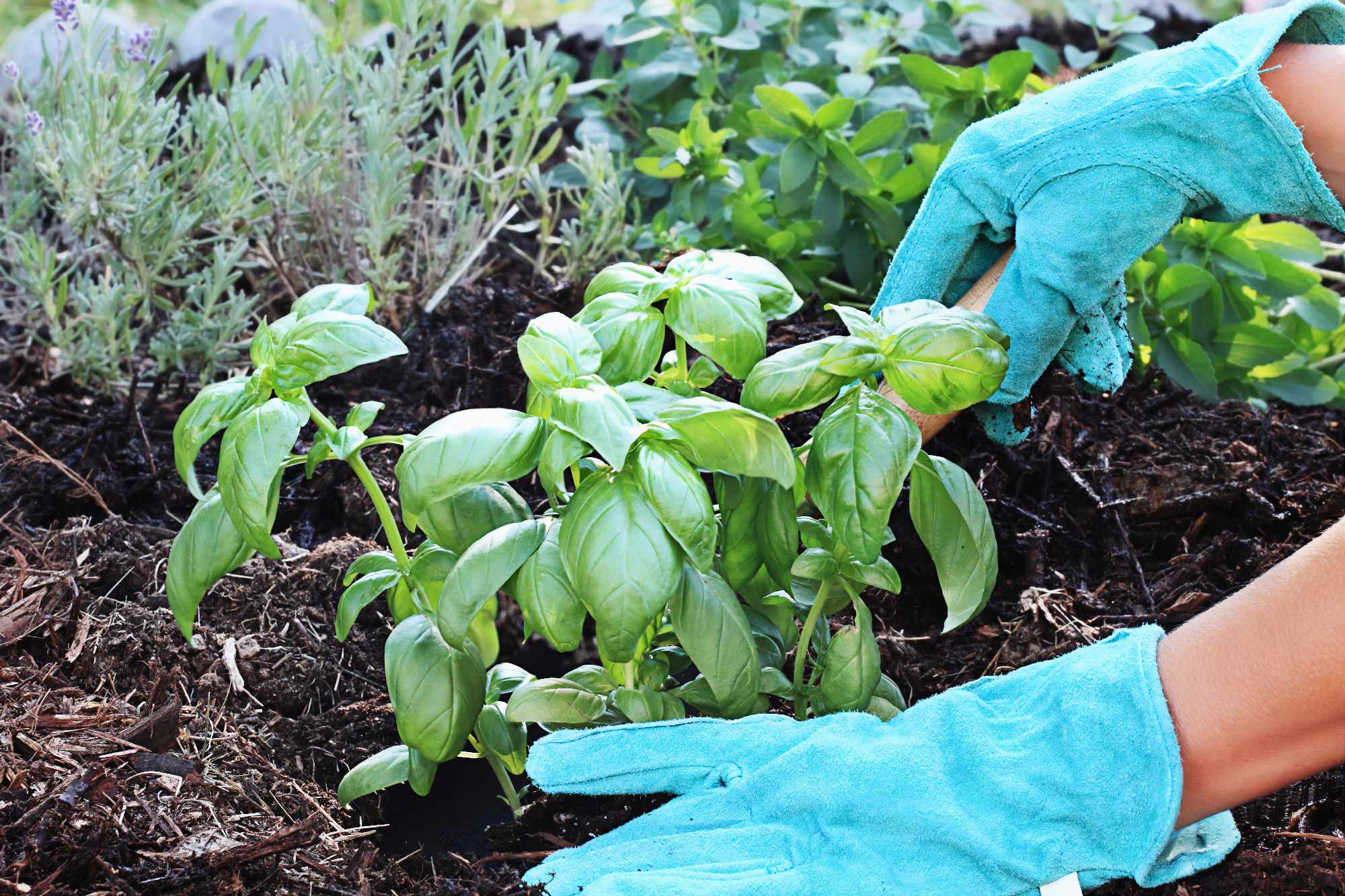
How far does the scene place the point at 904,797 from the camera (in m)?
1.02

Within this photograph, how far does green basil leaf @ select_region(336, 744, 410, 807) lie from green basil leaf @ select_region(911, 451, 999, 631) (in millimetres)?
588

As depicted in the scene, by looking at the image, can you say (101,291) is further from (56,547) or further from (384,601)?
(384,601)

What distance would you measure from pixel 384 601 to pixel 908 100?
1.45 meters

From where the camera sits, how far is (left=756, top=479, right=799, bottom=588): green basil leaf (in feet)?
3.31

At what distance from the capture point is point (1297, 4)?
119 centimetres

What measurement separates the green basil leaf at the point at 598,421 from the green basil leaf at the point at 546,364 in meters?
0.04

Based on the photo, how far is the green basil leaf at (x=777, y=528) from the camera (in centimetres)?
101

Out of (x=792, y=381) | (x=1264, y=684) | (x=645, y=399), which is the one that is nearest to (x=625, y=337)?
(x=645, y=399)

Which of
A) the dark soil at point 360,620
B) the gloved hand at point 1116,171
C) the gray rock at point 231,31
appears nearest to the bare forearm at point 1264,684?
the dark soil at point 360,620

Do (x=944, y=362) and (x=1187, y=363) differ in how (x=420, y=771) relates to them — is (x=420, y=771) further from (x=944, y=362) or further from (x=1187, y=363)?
(x=1187, y=363)

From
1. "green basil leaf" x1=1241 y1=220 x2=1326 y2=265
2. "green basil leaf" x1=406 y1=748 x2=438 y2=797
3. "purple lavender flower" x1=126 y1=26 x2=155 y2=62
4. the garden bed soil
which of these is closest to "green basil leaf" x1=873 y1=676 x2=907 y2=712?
the garden bed soil

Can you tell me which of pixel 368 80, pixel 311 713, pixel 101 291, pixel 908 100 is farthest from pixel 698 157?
A: pixel 311 713

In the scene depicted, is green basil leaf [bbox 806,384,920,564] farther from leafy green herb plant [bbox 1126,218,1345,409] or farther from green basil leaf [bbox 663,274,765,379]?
leafy green herb plant [bbox 1126,218,1345,409]

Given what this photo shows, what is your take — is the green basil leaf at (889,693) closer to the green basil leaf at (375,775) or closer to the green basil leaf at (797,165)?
the green basil leaf at (375,775)
